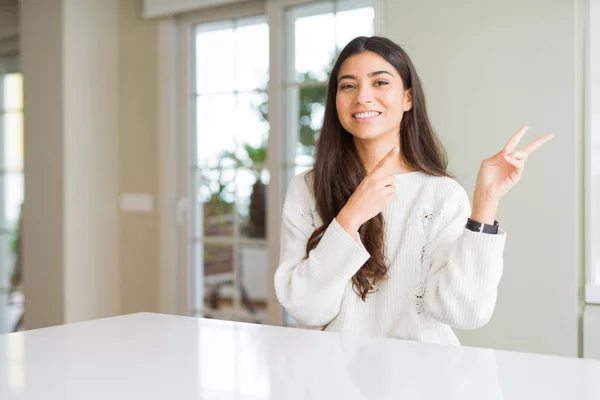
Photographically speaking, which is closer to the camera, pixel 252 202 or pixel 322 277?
pixel 322 277

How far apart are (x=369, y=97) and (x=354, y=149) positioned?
7.5 inches

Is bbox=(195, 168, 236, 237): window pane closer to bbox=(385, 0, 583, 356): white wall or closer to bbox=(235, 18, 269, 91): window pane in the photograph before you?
bbox=(235, 18, 269, 91): window pane

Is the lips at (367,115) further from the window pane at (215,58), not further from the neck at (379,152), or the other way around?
the window pane at (215,58)

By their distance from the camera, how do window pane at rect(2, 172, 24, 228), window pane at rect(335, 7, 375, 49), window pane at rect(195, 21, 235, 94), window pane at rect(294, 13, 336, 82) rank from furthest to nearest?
window pane at rect(2, 172, 24, 228) → window pane at rect(195, 21, 235, 94) → window pane at rect(294, 13, 336, 82) → window pane at rect(335, 7, 375, 49)

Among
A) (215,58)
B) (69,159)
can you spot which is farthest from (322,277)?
(69,159)

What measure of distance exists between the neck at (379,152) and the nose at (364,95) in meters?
0.12

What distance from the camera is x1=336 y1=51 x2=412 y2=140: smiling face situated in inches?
61.7

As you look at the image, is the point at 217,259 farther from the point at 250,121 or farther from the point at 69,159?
the point at 69,159

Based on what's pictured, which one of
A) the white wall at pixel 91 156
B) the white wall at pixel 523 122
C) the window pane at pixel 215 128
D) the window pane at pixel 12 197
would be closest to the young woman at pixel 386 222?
the white wall at pixel 523 122

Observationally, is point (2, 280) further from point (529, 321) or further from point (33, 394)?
point (33, 394)

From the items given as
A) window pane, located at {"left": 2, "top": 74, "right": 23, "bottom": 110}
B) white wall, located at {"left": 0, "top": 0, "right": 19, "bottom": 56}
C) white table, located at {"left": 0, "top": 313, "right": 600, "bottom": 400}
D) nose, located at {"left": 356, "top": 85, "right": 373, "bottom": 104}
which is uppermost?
white wall, located at {"left": 0, "top": 0, "right": 19, "bottom": 56}

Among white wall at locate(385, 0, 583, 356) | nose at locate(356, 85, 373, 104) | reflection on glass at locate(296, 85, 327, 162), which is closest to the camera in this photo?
nose at locate(356, 85, 373, 104)

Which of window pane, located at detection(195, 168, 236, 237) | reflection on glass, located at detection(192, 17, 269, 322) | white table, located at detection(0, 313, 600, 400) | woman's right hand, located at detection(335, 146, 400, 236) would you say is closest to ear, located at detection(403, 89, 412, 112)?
woman's right hand, located at detection(335, 146, 400, 236)

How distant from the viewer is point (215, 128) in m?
3.68
